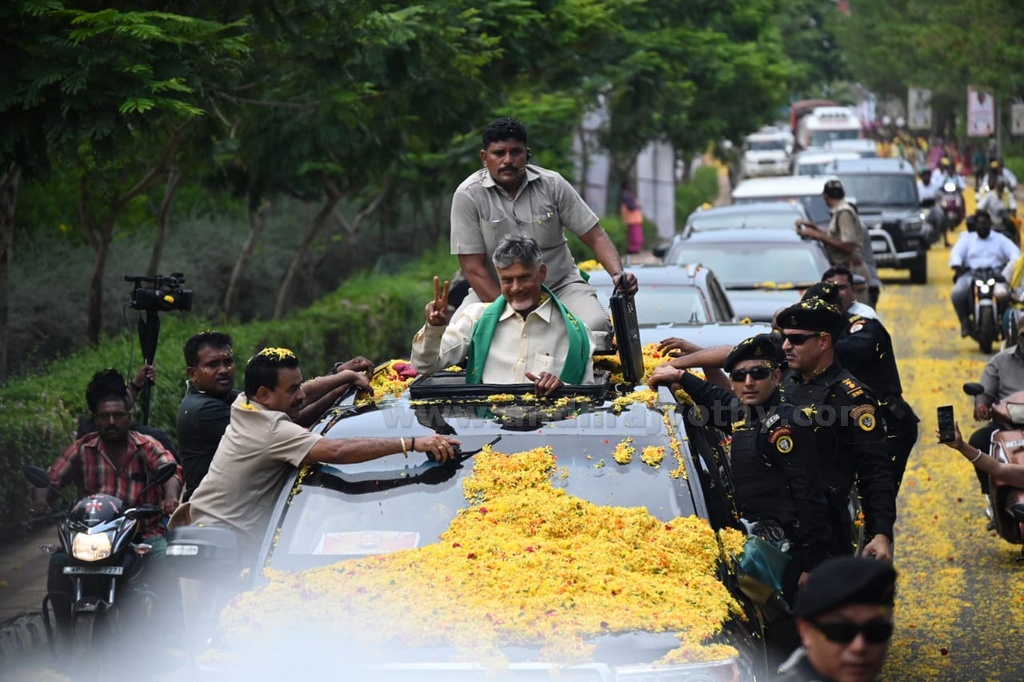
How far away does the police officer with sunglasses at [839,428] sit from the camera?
6660mm

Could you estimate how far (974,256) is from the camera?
20.5 m

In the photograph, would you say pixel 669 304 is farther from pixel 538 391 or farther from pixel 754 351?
pixel 538 391

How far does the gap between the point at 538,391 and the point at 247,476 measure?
1205mm

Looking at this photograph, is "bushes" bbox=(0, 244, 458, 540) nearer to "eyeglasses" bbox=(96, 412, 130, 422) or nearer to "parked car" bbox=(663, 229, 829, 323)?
"eyeglasses" bbox=(96, 412, 130, 422)

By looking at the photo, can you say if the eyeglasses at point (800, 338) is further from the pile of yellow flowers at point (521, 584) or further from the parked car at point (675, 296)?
the parked car at point (675, 296)

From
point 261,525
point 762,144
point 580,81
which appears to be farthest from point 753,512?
point 762,144

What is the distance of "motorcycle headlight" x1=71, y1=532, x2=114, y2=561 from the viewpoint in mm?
7336

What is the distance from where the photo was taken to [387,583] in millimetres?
5543

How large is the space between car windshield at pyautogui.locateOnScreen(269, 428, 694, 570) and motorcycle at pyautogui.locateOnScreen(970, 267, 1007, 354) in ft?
46.3

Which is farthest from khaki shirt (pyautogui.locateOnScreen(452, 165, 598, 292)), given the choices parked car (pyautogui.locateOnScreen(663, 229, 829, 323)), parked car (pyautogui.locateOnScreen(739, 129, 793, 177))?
parked car (pyautogui.locateOnScreen(739, 129, 793, 177))

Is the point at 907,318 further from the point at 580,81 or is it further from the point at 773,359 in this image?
the point at 773,359

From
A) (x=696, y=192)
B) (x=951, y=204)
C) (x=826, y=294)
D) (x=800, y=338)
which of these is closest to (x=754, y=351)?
(x=800, y=338)

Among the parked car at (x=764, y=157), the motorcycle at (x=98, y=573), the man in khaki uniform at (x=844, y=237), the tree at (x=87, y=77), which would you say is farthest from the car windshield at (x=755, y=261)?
the parked car at (x=764, y=157)

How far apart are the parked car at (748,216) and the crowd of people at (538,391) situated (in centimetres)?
1287
